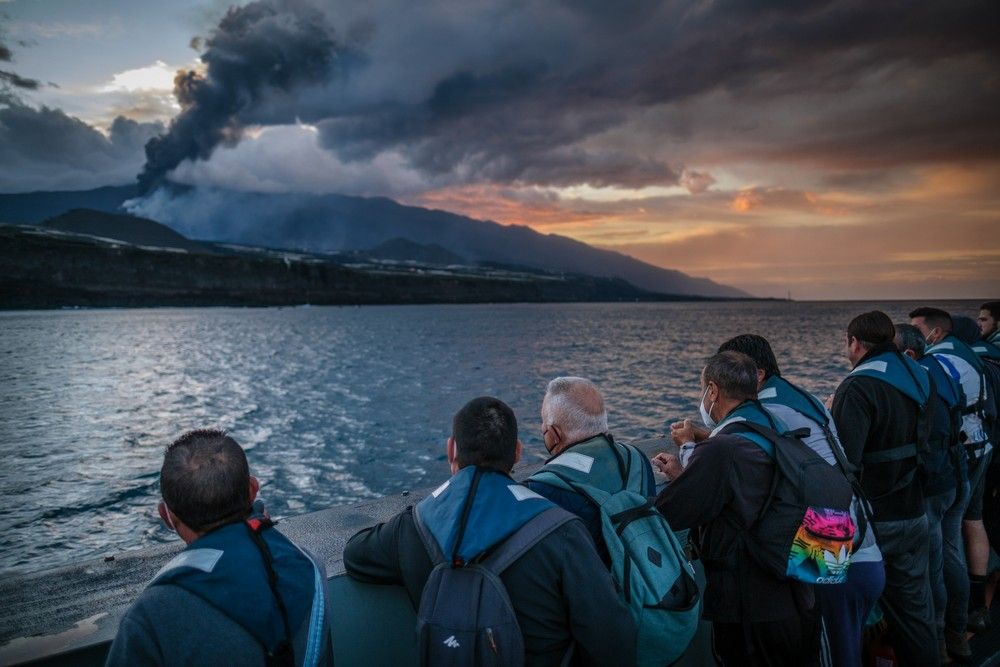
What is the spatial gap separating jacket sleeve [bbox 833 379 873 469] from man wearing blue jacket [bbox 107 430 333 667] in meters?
3.50

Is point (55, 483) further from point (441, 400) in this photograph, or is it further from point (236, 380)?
point (236, 380)

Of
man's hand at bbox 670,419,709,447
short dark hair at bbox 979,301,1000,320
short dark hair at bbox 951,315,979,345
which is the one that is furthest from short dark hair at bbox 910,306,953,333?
man's hand at bbox 670,419,709,447

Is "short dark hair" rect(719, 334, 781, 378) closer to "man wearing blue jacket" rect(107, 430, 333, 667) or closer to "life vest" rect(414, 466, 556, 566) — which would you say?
"life vest" rect(414, 466, 556, 566)

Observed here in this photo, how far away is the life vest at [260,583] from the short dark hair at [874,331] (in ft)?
12.6

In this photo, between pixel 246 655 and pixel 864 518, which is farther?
pixel 864 518

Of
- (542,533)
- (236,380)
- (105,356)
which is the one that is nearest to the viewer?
(542,533)

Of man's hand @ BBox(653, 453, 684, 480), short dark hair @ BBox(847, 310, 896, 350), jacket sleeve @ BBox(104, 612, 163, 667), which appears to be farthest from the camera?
short dark hair @ BBox(847, 310, 896, 350)

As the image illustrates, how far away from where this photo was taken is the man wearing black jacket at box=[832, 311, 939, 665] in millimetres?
4062

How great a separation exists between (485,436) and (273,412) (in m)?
29.1

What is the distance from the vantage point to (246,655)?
1811 millimetres

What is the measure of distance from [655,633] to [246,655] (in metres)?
1.58

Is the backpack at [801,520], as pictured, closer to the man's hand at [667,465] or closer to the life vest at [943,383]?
the man's hand at [667,465]

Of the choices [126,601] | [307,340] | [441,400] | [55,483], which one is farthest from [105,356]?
[126,601]

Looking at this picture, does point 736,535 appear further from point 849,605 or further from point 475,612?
point 475,612
